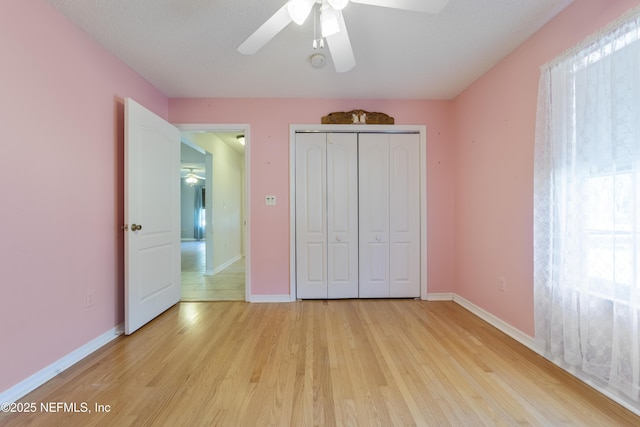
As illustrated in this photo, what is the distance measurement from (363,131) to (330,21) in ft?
5.84

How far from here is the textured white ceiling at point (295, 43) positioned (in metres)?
1.65

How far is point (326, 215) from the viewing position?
2990mm

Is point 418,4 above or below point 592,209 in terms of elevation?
above

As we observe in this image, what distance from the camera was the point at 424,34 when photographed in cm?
188

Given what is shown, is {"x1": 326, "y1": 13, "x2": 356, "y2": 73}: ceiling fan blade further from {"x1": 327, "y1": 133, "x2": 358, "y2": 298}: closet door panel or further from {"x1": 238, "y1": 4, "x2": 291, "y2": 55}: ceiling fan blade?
{"x1": 327, "y1": 133, "x2": 358, "y2": 298}: closet door panel

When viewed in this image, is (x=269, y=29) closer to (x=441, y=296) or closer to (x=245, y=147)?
(x=245, y=147)

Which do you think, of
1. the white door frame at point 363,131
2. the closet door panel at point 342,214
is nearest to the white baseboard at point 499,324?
the white door frame at point 363,131

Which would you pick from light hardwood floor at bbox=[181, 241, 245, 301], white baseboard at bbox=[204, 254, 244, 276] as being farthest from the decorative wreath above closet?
white baseboard at bbox=[204, 254, 244, 276]

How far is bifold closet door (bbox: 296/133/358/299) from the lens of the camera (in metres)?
2.97

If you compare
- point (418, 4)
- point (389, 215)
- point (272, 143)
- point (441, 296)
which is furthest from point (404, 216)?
point (418, 4)

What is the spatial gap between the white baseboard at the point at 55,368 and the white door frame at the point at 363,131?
167 centimetres

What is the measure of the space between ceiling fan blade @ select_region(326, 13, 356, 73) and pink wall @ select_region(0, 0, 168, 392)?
182cm

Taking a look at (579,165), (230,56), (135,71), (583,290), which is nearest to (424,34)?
(579,165)

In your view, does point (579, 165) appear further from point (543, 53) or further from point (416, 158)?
point (416, 158)
